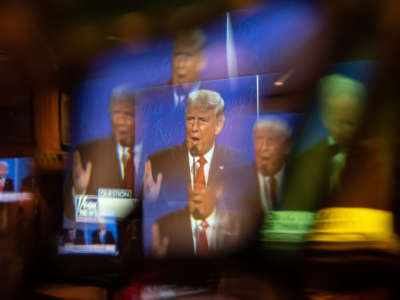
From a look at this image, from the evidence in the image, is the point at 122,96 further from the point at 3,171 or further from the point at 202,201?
the point at 3,171

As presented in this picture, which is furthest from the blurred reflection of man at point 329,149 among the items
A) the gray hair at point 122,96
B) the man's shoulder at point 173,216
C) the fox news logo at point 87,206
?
the fox news logo at point 87,206

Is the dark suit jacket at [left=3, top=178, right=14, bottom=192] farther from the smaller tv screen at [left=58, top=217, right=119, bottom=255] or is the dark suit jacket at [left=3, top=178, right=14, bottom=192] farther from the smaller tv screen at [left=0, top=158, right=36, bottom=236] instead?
the smaller tv screen at [left=58, top=217, right=119, bottom=255]

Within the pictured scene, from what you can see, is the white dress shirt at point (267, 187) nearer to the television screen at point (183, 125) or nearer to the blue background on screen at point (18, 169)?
the television screen at point (183, 125)

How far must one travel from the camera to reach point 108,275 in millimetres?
2174

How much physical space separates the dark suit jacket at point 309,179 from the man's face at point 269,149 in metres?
0.06

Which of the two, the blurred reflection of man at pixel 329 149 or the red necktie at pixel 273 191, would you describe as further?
the red necktie at pixel 273 191

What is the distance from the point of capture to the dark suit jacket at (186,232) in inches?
72.6

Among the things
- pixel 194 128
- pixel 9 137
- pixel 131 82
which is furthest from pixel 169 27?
pixel 9 137

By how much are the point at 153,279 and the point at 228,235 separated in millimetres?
483

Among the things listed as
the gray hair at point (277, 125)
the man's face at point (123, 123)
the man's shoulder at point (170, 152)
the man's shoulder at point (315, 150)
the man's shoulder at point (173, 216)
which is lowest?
the man's shoulder at point (173, 216)

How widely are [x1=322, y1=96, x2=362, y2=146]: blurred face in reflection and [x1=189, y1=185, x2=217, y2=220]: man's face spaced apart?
0.63 m

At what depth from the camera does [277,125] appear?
1734mm

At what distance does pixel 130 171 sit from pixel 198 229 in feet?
1.69

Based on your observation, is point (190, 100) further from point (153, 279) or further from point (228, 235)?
point (153, 279)
